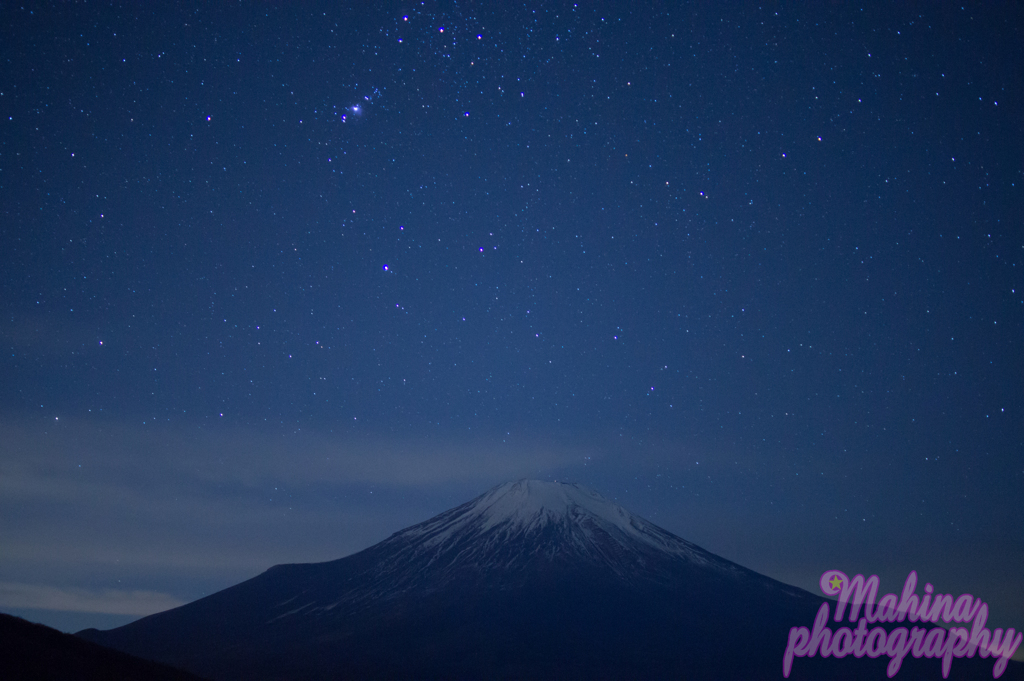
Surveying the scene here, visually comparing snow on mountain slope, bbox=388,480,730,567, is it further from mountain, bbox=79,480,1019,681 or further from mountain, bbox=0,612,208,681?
mountain, bbox=0,612,208,681

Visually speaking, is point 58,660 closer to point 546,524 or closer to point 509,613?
point 509,613

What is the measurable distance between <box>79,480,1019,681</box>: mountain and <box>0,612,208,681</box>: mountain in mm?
58510

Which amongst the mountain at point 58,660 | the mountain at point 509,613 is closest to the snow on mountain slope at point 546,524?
the mountain at point 509,613

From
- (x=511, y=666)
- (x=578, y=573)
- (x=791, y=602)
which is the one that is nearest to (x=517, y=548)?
(x=578, y=573)

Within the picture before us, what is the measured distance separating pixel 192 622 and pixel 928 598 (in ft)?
391

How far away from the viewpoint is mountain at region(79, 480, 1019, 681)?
91062mm

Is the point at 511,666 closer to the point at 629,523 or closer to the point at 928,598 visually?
the point at 928,598

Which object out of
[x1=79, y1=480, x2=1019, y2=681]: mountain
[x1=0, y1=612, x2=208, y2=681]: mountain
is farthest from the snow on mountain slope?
[x1=0, y1=612, x2=208, y2=681]: mountain

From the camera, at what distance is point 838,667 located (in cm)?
9856

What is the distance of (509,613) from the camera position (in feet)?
355

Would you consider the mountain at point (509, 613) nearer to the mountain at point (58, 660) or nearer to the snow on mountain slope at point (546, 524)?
the snow on mountain slope at point (546, 524)

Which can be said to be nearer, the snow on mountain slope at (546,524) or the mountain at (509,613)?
the mountain at (509,613)

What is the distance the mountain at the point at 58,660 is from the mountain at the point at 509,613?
5851 centimetres

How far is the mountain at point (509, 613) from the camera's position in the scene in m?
91.1
